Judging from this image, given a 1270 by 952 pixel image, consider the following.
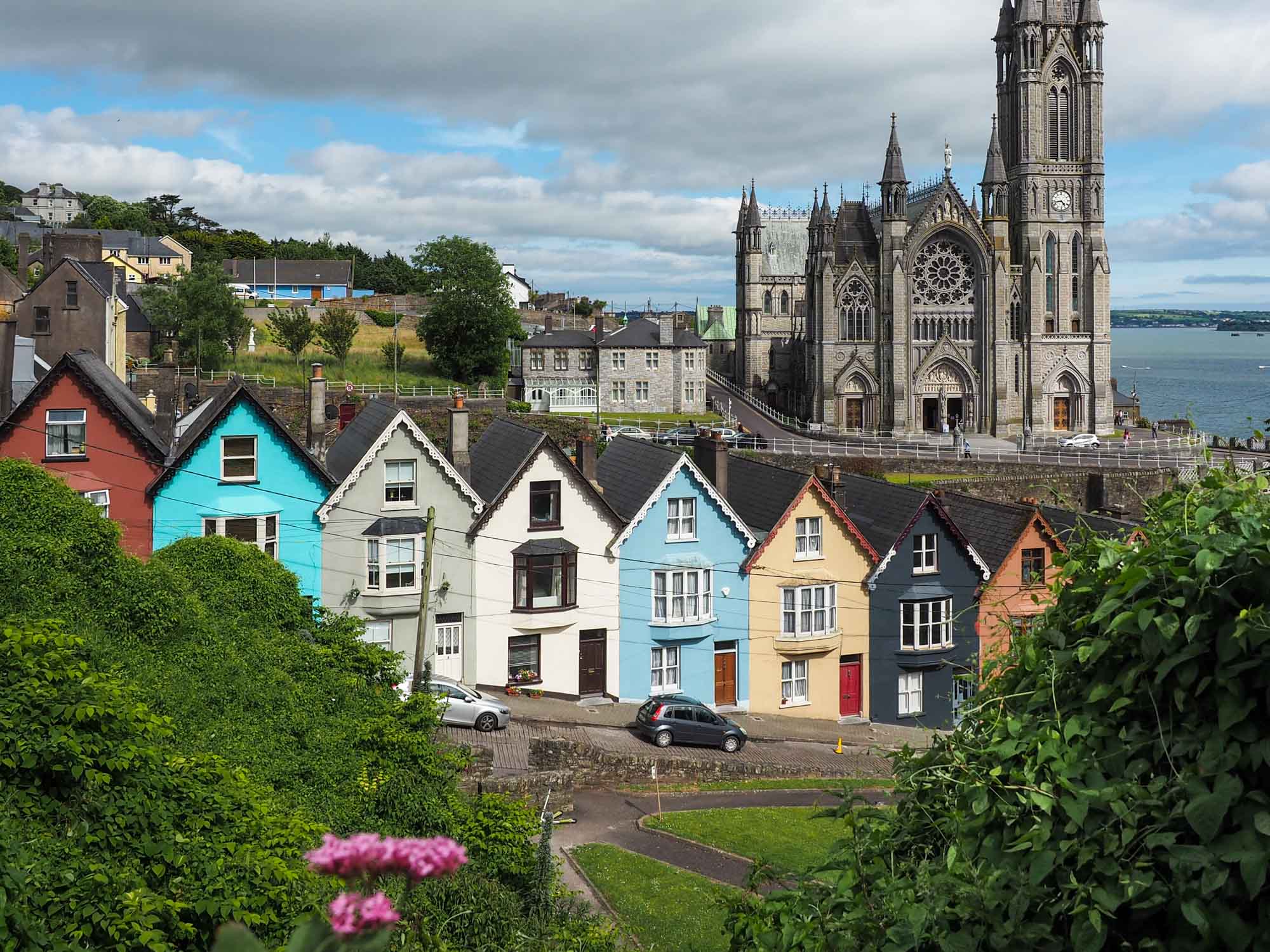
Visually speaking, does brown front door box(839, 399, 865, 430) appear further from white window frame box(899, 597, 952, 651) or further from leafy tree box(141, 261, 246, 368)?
white window frame box(899, 597, 952, 651)

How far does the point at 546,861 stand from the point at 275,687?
552 centimetres

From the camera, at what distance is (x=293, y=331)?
9106cm

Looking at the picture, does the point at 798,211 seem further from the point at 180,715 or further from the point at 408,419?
A: the point at 180,715

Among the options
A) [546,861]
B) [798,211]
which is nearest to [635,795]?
[546,861]

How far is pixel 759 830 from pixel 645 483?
14234mm

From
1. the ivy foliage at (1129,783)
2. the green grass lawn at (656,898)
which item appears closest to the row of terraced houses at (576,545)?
the green grass lawn at (656,898)

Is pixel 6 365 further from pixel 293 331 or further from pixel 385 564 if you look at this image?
pixel 293 331

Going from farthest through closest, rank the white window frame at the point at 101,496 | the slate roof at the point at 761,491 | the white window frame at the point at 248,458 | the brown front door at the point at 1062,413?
the brown front door at the point at 1062,413
the slate roof at the point at 761,491
the white window frame at the point at 248,458
the white window frame at the point at 101,496

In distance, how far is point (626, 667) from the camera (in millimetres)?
36250

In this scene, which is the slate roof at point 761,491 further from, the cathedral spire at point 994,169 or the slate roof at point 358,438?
the cathedral spire at point 994,169

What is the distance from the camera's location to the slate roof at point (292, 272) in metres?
139

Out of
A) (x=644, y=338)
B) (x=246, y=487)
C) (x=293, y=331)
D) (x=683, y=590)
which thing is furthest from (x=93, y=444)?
(x=644, y=338)

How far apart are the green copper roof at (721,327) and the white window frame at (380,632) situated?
4503 inches

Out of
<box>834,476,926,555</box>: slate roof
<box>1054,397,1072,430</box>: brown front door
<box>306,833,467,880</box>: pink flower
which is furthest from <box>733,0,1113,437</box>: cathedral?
<box>306,833,467,880</box>: pink flower
